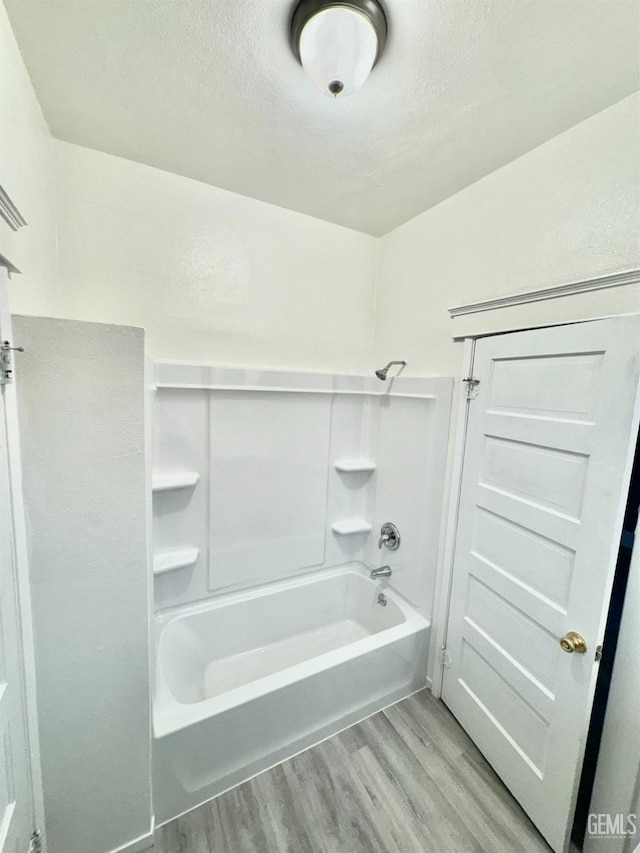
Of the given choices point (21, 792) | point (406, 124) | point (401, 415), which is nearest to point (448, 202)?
point (406, 124)

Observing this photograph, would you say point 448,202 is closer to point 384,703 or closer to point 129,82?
point 129,82

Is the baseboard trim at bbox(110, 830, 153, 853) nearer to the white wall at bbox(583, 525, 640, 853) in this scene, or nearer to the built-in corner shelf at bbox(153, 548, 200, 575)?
the built-in corner shelf at bbox(153, 548, 200, 575)

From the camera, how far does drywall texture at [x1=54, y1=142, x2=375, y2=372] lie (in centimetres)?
151

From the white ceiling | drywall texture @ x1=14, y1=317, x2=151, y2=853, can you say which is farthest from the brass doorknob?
the white ceiling

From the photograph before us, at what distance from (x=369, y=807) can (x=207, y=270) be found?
2.53m

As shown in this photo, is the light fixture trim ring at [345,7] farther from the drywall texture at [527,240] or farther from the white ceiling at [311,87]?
the drywall texture at [527,240]

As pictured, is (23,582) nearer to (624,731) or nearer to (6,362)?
(6,362)

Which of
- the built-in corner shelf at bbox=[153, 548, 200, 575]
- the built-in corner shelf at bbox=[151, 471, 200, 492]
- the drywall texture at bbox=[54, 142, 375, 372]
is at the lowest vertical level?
the built-in corner shelf at bbox=[153, 548, 200, 575]

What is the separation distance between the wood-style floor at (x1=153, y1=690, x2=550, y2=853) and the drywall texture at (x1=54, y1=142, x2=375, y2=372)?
1.96 metres

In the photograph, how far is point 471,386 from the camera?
162 centimetres

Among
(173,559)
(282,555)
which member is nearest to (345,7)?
(173,559)

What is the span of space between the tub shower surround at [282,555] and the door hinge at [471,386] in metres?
0.14

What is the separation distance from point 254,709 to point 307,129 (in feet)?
7.71

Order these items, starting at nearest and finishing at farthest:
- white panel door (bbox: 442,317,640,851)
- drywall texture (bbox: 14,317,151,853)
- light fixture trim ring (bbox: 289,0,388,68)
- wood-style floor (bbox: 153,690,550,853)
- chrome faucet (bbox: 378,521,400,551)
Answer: light fixture trim ring (bbox: 289,0,388,68), drywall texture (bbox: 14,317,151,853), white panel door (bbox: 442,317,640,851), wood-style floor (bbox: 153,690,550,853), chrome faucet (bbox: 378,521,400,551)
